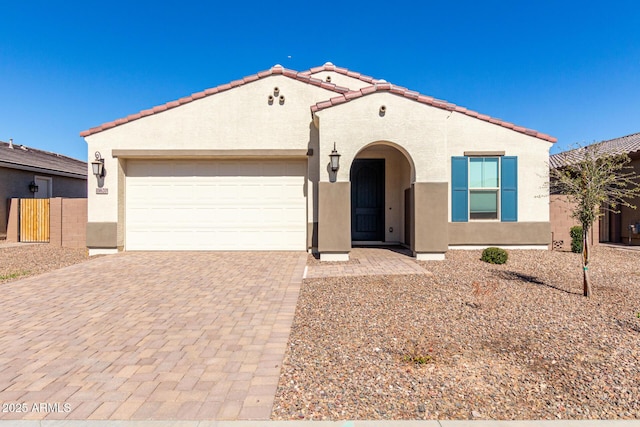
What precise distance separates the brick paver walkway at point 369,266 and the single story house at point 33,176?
14.6 meters

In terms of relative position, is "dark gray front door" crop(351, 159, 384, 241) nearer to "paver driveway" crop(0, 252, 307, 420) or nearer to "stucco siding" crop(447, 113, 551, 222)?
"stucco siding" crop(447, 113, 551, 222)

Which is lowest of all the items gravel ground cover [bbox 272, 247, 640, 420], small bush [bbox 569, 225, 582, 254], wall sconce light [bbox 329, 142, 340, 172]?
gravel ground cover [bbox 272, 247, 640, 420]

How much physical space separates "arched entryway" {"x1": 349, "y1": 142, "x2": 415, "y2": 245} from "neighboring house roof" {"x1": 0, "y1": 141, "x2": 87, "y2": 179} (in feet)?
49.6

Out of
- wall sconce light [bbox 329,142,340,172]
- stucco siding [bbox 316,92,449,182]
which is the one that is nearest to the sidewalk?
wall sconce light [bbox 329,142,340,172]

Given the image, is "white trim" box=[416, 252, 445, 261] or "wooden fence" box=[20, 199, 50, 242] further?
"wooden fence" box=[20, 199, 50, 242]

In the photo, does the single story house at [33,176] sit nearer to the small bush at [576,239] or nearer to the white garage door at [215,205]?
the white garage door at [215,205]

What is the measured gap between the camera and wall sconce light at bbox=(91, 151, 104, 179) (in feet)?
32.0

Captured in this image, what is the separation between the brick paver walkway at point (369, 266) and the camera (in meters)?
7.12

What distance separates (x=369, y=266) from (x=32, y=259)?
9612 millimetres

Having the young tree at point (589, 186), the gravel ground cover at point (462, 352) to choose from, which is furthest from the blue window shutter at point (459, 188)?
the young tree at point (589, 186)

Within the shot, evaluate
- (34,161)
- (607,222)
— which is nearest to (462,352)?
(607,222)

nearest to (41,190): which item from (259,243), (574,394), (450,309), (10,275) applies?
(10,275)

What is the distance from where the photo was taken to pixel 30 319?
4.54 metres

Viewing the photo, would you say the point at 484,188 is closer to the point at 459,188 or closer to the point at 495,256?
the point at 459,188
